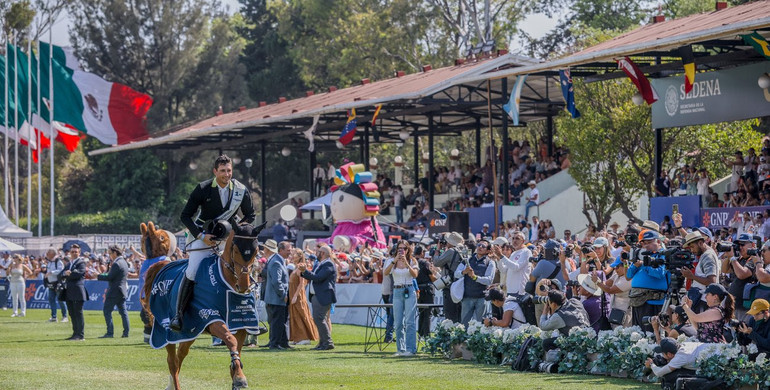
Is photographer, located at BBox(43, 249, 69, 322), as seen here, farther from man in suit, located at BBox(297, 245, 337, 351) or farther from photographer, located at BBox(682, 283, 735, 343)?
photographer, located at BBox(682, 283, 735, 343)

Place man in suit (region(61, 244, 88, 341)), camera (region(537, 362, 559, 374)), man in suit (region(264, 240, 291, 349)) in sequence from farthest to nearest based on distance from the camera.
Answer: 1. man in suit (region(61, 244, 88, 341))
2. man in suit (region(264, 240, 291, 349))
3. camera (region(537, 362, 559, 374))

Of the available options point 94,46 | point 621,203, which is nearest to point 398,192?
point 621,203

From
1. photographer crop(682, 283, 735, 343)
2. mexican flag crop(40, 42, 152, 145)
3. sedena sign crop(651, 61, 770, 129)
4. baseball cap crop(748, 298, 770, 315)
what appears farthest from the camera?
mexican flag crop(40, 42, 152, 145)

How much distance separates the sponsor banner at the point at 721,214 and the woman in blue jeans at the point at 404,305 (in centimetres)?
1008

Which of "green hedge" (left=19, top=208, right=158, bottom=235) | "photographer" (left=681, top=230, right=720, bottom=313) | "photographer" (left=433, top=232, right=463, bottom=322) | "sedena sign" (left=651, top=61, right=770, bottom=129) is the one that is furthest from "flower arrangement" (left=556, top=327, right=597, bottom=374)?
"green hedge" (left=19, top=208, right=158, bottom=235)

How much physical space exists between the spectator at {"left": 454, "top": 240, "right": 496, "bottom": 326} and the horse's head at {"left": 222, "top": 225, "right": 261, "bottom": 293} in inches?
251

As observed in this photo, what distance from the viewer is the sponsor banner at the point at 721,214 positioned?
2578cm

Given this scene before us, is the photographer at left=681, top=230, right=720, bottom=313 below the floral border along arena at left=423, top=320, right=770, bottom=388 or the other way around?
the other way around

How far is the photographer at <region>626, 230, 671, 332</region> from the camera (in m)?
14.9

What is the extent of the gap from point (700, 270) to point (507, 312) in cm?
371

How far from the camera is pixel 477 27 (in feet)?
194

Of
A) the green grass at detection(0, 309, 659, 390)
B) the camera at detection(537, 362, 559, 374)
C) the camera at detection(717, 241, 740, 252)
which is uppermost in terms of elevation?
the camera at detection(717, 241, 740, 252)

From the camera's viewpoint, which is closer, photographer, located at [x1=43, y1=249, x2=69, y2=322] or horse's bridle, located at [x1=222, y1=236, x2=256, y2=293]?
horse's bridle, located at [x1=222, y1=236, x2=256, y2=293]

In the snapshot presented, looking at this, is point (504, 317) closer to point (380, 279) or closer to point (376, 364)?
point (376, 364)
